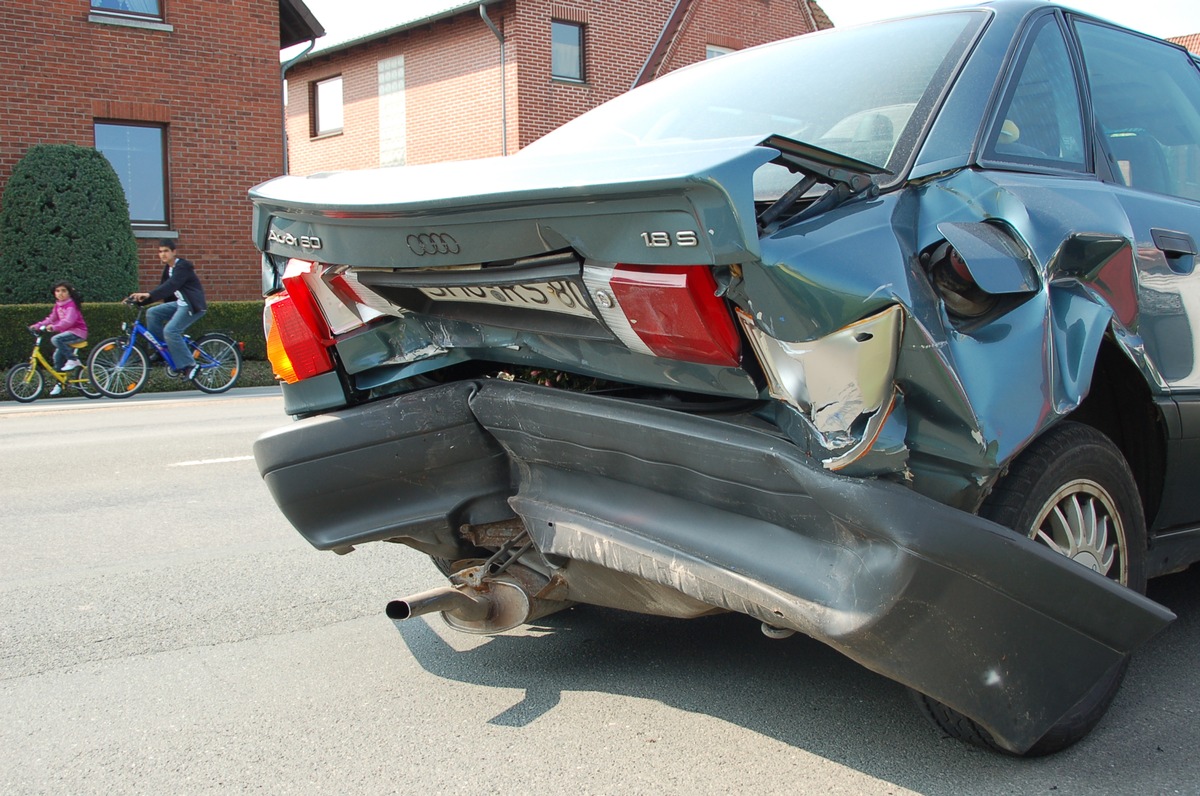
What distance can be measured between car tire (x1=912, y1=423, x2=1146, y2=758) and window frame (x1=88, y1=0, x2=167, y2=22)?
61.3ft

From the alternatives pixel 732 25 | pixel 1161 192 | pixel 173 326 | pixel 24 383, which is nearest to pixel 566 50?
pixel 732 25

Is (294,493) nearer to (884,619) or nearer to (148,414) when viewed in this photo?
(884,619)

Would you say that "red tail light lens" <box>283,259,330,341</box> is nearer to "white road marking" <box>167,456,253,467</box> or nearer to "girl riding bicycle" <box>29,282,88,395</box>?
"white road marking" <box>167,456,253,467</box>

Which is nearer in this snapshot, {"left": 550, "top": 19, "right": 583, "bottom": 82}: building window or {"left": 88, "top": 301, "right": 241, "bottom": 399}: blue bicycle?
{"left": 88, "top": 301, "right": 241, "bottom": 399}: blue bicycle

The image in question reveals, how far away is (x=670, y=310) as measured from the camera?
2447 mm

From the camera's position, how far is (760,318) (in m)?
2.40

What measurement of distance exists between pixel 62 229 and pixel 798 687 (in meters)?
15.9

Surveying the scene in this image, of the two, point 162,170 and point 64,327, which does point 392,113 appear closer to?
point 162,170

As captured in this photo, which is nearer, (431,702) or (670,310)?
(670,310)

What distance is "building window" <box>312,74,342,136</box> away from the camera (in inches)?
1161

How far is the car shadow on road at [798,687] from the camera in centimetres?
288

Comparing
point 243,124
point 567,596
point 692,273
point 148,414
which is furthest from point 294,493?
point 243,124

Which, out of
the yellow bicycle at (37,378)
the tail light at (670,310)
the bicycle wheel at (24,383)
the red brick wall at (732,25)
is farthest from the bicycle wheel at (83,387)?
the red brick wall at (732,25)

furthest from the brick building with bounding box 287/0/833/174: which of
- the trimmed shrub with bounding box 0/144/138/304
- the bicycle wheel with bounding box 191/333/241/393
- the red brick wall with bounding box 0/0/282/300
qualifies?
the bicycle wheel with bounding box 191/333/241/393
